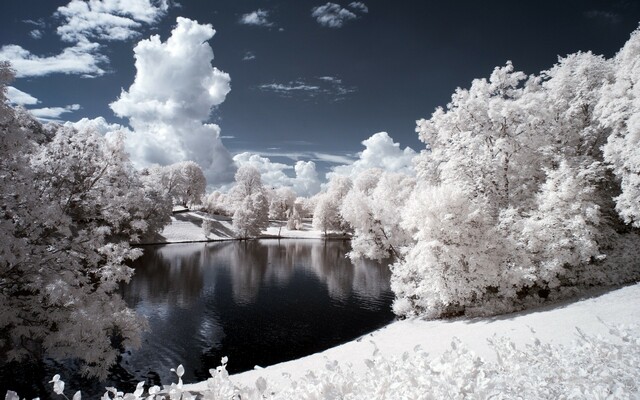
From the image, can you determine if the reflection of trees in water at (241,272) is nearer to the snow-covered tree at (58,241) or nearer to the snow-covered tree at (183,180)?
the snow-covered tree at (58,241)

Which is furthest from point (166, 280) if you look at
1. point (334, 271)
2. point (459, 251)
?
point (459, 251)

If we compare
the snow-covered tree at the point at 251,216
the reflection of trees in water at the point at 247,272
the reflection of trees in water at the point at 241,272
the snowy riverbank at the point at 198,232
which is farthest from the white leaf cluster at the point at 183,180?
the reflection of trees in water at the point at 247,272

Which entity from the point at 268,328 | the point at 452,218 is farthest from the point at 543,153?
the point at 268,328

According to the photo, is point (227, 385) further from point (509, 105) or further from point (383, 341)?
point (509, 105)

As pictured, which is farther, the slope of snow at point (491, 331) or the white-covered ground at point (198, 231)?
the white-covered ground at point (198, 231)

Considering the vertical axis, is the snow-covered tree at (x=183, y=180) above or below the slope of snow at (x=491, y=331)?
above

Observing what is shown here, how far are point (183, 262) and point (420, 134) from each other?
3975 centimetres

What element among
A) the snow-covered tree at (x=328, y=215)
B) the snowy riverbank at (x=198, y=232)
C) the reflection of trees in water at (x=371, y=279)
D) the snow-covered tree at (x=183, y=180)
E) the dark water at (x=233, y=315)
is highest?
the snow-covered tree at (x=183, y=180)

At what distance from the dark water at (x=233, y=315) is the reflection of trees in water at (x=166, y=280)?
0.10 meters

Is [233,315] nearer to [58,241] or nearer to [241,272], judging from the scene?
[58,241]

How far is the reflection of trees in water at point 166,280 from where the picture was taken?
108 feet

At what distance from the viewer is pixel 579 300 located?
19812 millimetres

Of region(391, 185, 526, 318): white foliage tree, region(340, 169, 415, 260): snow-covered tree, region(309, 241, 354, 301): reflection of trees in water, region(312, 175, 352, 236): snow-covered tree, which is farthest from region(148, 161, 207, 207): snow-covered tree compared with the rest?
region(391, 185, 526, 318): white foliage tree

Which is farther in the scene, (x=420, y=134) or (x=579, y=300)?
(x=420, y=134)
